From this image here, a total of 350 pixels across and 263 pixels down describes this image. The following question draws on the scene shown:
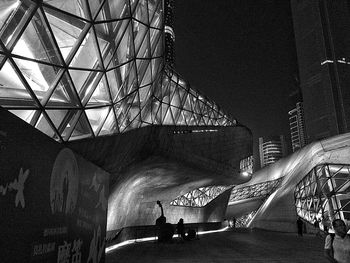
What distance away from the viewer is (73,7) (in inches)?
544

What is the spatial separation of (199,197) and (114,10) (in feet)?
120

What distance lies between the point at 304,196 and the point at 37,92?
35.8 m

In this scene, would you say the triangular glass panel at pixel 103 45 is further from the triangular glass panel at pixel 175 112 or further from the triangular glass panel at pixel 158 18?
the triangular glass panel at pixel 175 112

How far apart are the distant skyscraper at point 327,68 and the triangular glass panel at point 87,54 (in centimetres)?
16310

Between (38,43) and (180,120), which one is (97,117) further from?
(180,120)

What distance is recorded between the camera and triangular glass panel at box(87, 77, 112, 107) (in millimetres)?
16734

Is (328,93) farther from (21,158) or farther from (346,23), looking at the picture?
(21,158)

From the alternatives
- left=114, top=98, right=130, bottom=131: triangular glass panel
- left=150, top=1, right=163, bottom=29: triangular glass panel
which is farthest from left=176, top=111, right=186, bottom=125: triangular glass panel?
left=114, top=98, right=130, bottom=131: triangular glass panel

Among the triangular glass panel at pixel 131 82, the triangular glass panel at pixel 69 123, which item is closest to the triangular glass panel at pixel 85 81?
the triangular glass panel at pixel 69 123

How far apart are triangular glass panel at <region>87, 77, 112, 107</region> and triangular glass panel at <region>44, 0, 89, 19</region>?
341 centimetres

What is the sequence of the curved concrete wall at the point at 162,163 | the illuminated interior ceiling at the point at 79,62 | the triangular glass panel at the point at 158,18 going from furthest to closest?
the triangular glass panel at the point at 158,18 < the curved concrete wall at the point at 162,163 < the illuminated interior ceiling at the point at 79,62

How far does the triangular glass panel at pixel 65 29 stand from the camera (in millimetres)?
12914

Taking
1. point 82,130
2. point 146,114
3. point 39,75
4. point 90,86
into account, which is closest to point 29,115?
point 39,75

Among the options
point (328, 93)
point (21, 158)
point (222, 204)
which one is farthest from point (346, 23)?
point (21, 158)
